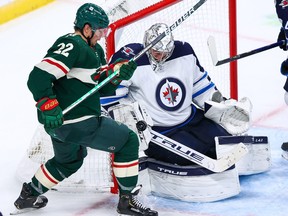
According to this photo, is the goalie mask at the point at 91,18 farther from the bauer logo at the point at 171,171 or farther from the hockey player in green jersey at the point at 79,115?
the bauer logo at the point at 171,171

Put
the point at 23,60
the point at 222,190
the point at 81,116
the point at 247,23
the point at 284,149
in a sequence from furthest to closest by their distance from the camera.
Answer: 1. the point at 247,23
2. the point at 23,60
3. the point at 284,149
4. the point at 222,190
5. the point at 81,116

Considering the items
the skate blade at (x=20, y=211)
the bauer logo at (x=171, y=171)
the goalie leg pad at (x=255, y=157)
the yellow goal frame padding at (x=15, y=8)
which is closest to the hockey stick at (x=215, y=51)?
the goalie leg pad at (x=255, y=157)

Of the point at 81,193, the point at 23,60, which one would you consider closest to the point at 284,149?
the point at 81,193

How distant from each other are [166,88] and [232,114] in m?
0.40

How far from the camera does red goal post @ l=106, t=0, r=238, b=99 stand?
5059mm

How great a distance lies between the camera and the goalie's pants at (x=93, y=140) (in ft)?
15.1

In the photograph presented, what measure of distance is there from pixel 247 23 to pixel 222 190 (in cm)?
283

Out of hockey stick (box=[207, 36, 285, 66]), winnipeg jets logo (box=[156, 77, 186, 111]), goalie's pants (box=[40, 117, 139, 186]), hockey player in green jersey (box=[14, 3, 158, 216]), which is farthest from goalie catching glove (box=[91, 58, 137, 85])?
hockey stick (box=[207, 36, 285, 66])

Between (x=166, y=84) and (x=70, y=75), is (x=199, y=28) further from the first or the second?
(x=70, y=75)

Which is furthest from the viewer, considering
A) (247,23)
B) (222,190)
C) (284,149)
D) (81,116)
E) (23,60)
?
(247,23)

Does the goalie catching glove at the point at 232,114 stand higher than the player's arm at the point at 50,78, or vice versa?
the player's arm at the point at 50,78

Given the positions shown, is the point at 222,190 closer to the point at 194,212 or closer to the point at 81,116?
the point at 194,212

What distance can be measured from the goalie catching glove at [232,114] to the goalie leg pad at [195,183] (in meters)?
0.27

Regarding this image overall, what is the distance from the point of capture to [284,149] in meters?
5.53
